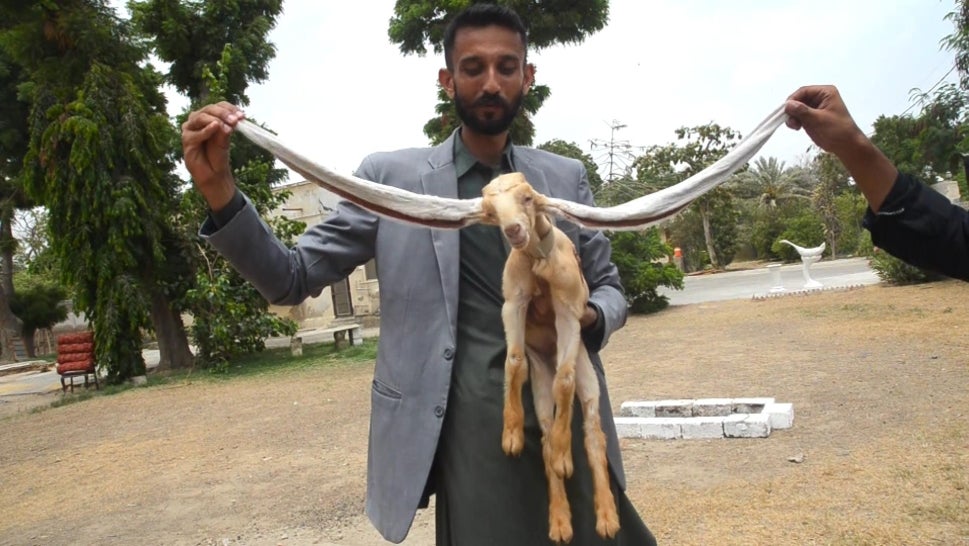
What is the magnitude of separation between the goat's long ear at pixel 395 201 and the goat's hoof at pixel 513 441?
49cm

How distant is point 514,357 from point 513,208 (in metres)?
0.36

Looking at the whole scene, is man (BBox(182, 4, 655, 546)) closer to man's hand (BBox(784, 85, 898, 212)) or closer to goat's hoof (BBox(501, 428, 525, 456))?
goat's hoof (BBox(501, 428, 525, 456))

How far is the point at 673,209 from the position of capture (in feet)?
5.46

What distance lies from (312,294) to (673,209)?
1.02 metres

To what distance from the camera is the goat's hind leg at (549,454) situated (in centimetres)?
162

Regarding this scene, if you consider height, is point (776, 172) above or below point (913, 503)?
above

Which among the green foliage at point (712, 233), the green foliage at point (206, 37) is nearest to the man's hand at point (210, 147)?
the green foliage at point (206, 37)

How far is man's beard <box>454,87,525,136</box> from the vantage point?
6.19 feet

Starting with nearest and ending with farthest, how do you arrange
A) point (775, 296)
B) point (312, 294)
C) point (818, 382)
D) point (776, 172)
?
1. point (312, 294)
2. point (818, 382)
3. point (775, 296)
4. point (776, 172)

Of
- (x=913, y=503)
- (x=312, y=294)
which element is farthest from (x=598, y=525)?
(x=913, y=503)

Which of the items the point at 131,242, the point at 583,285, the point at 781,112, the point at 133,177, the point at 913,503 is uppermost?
the point at 133,177

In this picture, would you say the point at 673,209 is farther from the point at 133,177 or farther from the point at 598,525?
the point at 133,177

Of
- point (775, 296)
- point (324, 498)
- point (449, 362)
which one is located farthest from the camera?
point (775, 296)

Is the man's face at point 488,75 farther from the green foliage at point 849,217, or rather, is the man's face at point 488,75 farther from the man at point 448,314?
the green foliage at point 849,217
